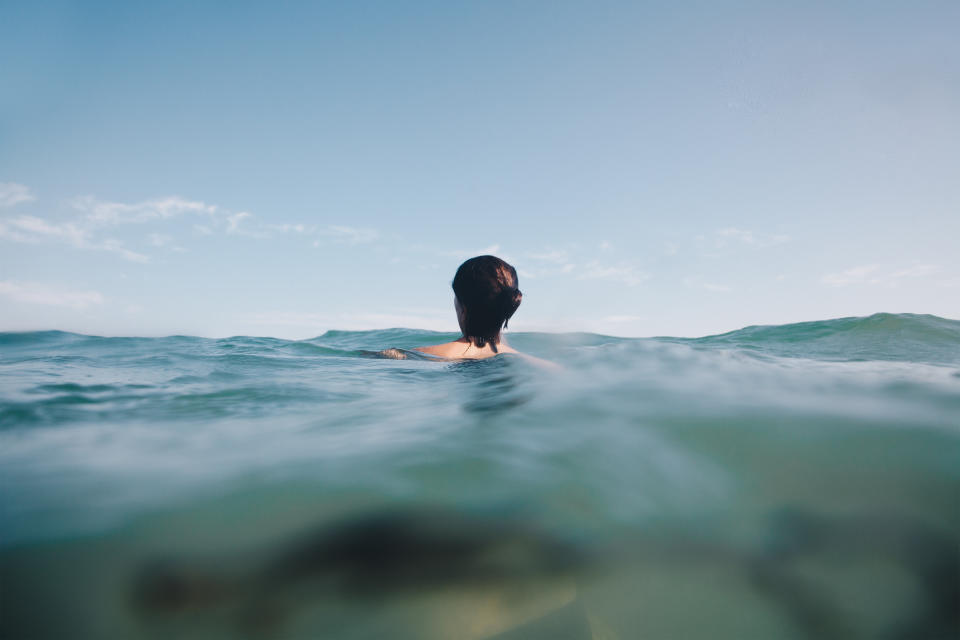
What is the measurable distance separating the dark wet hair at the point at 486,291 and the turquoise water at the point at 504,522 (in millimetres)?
2368

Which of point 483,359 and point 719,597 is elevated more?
A: point 483,359

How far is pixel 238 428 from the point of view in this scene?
8.39ft

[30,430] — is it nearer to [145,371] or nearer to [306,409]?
[306,409]

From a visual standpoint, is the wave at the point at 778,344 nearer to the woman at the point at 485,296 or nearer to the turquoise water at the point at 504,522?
the woman at the point at 485,296

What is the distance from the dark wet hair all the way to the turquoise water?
2368mm

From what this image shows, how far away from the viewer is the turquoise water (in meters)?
1.22

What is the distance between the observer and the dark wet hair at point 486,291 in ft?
16.2

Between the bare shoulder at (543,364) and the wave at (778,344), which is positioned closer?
the bare shoulder at (543,364)

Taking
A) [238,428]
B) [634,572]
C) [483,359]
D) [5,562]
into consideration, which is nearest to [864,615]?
[634,572]

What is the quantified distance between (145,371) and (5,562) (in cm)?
432

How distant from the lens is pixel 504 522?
1.50 m

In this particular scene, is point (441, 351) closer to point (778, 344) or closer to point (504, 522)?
point (504, 522)

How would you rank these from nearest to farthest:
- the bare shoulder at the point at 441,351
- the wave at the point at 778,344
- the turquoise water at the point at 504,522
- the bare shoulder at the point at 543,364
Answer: the turquoise water at the point at 504,522
the bare shoulder at the point at 543,364
the bare shoulder at the point at 441,351
the wave at the point at 778,344

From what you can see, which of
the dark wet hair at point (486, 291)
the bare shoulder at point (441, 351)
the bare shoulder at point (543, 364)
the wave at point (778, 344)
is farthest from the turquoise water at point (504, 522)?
the wave at point (778, 344)
